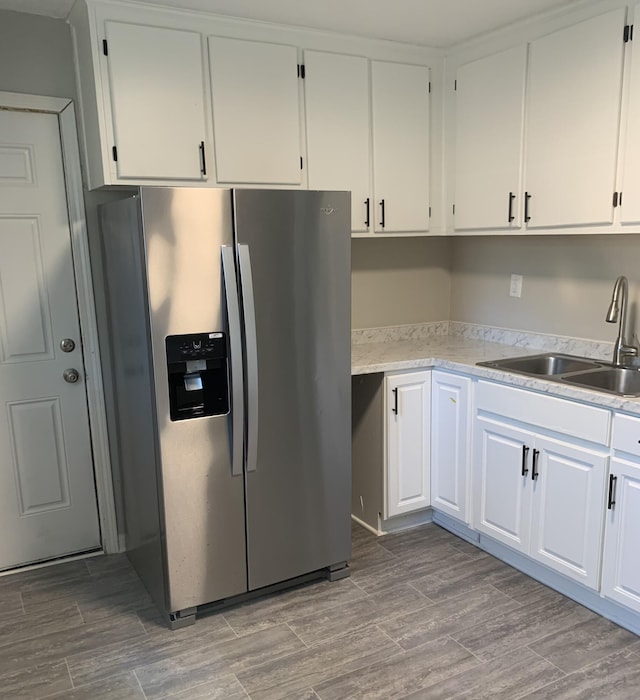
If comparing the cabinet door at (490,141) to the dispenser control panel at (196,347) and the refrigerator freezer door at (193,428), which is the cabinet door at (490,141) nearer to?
the refrigerator freezer door at (193,428)

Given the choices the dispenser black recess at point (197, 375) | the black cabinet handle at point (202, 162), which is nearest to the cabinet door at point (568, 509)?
the dispenser black recess at point (197, 375)

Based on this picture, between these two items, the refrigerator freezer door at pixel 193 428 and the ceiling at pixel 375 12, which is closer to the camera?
the refrigerator freezer door at pixel 193 428

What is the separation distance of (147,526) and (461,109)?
2516 mm

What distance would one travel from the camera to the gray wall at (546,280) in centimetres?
285

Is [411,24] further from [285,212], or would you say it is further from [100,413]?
[100,413]

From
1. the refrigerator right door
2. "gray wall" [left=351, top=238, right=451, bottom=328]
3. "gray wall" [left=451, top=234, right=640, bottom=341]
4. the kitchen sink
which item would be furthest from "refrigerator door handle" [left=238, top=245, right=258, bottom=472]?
"gray wall" [left=451, top=234, right=640, bottom=341]

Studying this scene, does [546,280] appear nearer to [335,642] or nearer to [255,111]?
[255,111]

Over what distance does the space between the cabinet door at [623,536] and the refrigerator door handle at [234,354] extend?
4.55 ft

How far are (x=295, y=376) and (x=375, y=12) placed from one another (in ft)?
5.24

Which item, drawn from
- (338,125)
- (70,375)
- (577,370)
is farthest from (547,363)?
(70,375)

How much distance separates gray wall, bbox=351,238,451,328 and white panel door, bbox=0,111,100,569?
1527 millimetres

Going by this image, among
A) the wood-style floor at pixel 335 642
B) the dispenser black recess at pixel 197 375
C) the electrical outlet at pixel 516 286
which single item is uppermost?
the electrical outlet at pixel 516 286

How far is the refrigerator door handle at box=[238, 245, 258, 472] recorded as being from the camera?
7.45ft

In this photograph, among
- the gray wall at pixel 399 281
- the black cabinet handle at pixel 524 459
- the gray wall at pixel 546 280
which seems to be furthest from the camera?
the gray wall at pixel 399 281
